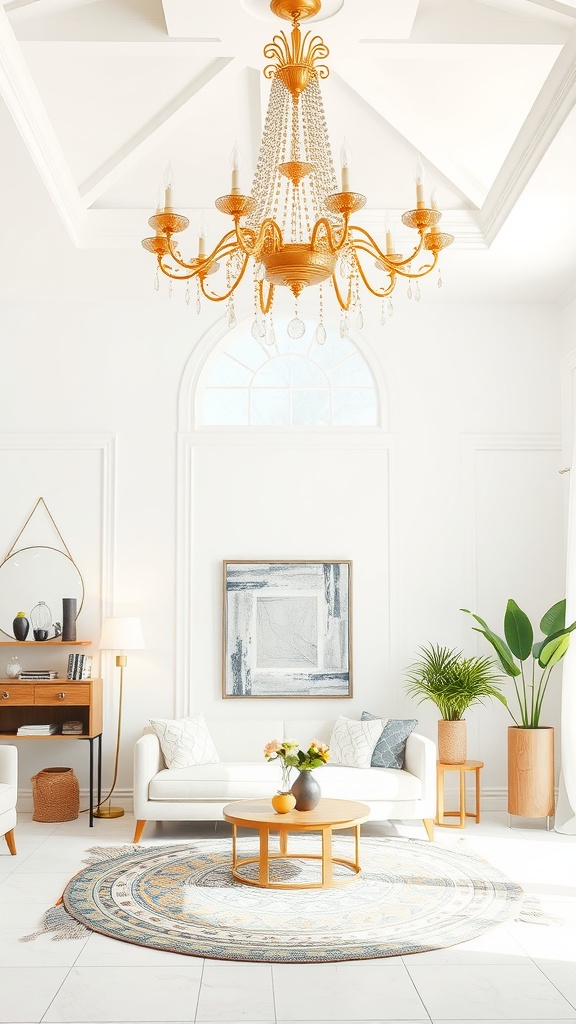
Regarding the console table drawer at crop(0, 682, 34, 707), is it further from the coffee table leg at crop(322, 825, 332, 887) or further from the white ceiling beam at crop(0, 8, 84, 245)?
the white ceiling beam at crop(0, 8, 84, 245)

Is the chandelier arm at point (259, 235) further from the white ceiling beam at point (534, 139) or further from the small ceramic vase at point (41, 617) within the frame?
the small ceramic vase at point (41, 617)

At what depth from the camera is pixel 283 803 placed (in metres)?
4.80

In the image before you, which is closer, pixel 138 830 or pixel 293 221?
pixel 293 221

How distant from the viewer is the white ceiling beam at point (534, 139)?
4.18 metres

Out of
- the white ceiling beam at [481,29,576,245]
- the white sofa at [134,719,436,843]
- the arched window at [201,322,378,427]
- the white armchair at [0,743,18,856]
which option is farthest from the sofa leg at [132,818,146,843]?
the white ceiling beam at [481,29,576,245]

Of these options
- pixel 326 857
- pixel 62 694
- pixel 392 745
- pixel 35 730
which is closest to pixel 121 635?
pixel 62 694

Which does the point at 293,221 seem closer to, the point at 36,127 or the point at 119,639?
the point at 36,127

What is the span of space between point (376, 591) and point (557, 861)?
2228 millimetres

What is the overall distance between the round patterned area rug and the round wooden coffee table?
62 millimetres

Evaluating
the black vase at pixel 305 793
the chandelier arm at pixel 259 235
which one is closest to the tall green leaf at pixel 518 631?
the black vase at pixel 305 793

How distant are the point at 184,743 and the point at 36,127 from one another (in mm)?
3683

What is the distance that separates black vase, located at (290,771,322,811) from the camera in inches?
191

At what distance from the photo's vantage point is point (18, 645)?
6492 millimetres

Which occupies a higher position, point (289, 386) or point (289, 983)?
point (289, 386)
